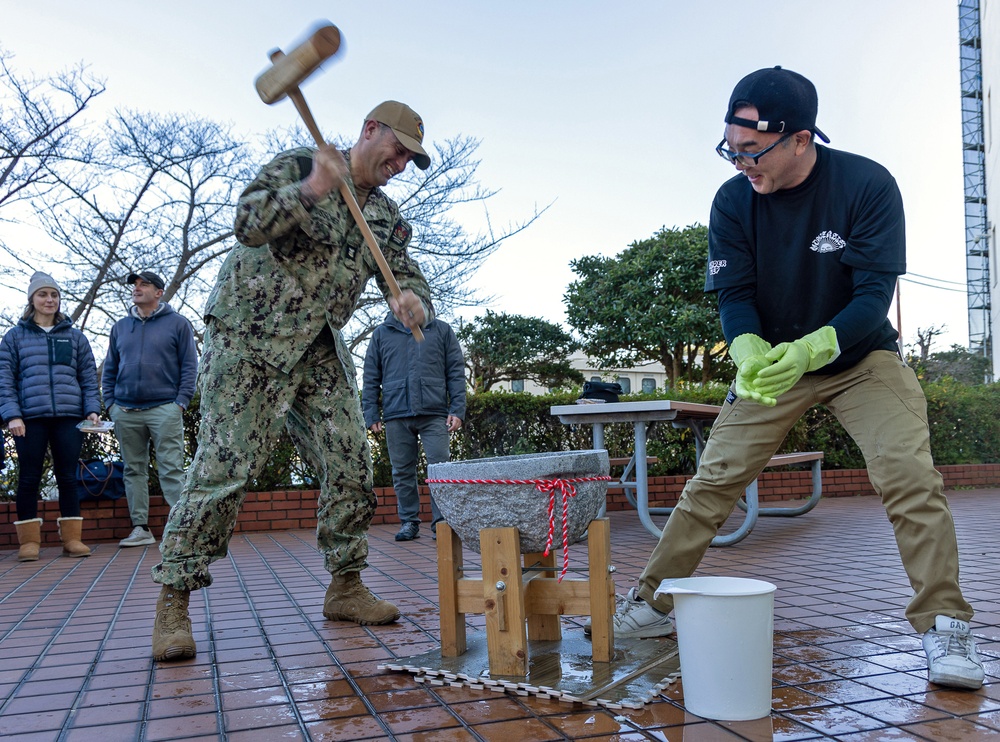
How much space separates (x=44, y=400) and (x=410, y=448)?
8.38 ft

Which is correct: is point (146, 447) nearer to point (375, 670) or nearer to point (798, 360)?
point (375, 670)

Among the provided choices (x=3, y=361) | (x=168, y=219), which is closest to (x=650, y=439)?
Result: (x=3, y=361)

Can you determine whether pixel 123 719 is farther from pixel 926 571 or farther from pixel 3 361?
pixel 3 361

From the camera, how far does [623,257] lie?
707 inches

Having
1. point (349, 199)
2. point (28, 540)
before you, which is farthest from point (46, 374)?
point (349, 199)

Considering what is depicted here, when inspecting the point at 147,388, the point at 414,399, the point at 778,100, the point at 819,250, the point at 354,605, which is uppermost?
the point at 778,100

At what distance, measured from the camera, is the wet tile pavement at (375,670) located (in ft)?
7.00

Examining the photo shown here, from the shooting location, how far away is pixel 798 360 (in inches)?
95.6

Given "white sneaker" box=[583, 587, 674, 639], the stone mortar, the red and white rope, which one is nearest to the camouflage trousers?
the stone mortar

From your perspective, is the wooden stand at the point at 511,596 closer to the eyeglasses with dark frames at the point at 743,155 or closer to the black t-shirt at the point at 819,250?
the black t-shirt at the point at 819,250

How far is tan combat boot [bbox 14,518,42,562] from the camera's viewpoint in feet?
19.1

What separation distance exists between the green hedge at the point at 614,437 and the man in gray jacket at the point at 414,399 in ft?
3.30

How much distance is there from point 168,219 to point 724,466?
11.3 metres

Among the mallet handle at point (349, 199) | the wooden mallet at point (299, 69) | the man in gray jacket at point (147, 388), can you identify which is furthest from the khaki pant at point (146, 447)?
the wooden mallet at point (299, 69)
